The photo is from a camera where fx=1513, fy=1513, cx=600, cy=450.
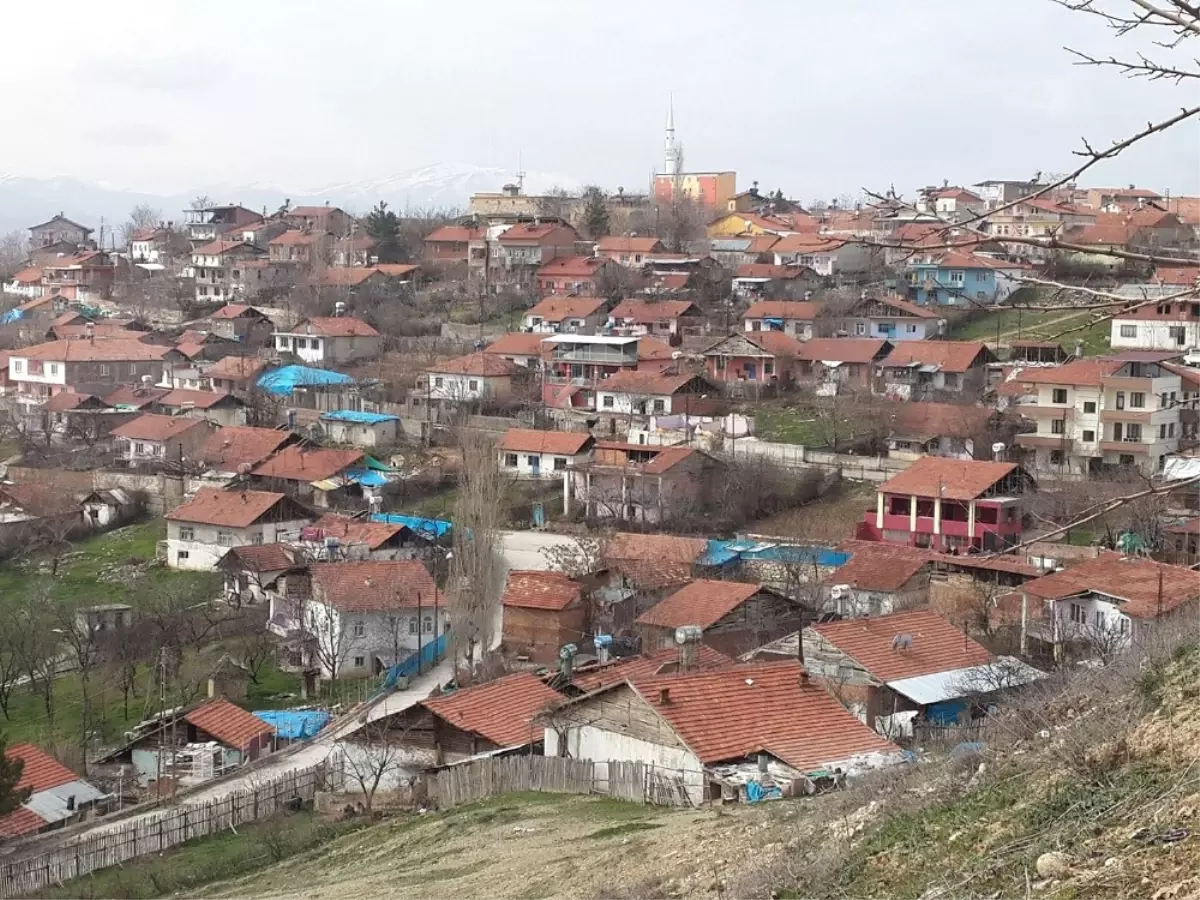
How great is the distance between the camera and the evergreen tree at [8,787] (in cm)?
1280

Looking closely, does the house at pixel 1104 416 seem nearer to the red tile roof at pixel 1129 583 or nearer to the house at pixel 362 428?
the red tile roof at pixel 1129 583

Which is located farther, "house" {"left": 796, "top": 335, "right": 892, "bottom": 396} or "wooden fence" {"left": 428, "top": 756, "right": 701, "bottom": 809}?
"house" {"left": 796, "top": 335, "right": 892, "bottom": 396}

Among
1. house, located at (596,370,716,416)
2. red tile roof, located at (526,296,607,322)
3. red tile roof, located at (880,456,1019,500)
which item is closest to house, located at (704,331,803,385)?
house, located at (596,370,716,416)

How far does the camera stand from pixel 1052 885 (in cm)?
415

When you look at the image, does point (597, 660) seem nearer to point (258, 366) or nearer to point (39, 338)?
point (258, 366)

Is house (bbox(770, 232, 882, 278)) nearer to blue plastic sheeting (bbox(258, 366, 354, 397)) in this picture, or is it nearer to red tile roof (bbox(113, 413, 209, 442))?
blue plastic sheeting (bbox(258, 366, 354, 397))

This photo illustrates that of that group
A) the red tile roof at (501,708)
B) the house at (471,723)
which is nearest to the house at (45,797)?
the house at (471,723)

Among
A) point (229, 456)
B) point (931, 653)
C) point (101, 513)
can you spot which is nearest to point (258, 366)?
point (229, 456)

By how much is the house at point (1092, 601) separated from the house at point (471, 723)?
629 centimetres

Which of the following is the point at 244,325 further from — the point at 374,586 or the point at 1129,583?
the point at 1129,583

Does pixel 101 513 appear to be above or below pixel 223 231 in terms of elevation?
below

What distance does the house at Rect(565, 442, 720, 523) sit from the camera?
87.2ft

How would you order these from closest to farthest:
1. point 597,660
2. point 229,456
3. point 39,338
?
point 597,660, point 229,456, point 39,338

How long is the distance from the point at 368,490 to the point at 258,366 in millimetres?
10588
